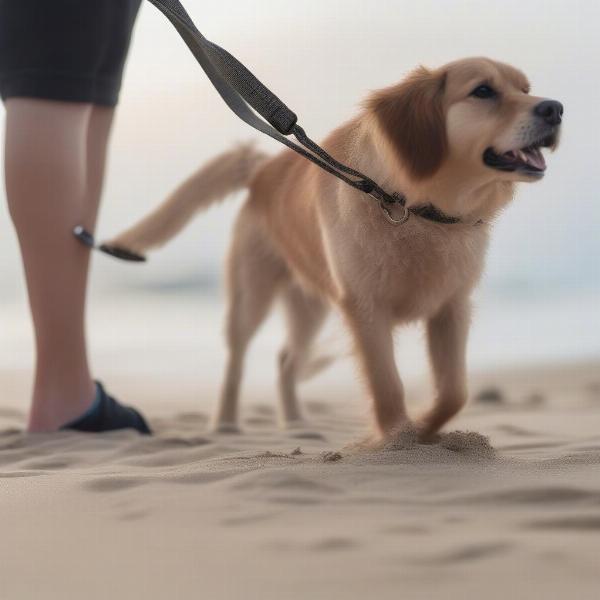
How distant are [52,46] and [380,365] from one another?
1.63 meters

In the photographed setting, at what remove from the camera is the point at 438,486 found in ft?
6.28

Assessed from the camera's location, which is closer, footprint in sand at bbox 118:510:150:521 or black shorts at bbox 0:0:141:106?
footprint in sand at bbox 118:510:150:521

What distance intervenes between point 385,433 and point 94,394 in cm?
124

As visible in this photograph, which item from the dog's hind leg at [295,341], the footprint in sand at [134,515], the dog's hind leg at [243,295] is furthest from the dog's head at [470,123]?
the dog's hind leg at [295,341]

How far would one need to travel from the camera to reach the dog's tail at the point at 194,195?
415 centimetres

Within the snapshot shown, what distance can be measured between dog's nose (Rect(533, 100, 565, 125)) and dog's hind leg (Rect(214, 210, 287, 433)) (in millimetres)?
1752

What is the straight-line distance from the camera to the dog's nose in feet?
7.93

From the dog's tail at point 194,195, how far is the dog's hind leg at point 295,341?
58 cm

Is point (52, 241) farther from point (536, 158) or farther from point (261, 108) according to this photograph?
point (536, 158)

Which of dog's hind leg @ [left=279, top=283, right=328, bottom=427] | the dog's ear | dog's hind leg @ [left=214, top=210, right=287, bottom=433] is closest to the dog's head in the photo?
the dog's ear

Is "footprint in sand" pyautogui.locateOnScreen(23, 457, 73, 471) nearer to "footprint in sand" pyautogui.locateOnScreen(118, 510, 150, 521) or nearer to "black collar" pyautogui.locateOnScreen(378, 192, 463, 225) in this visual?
"footprint in sand" pyautogui.locateOnScreen(118, 510, 150, 521)

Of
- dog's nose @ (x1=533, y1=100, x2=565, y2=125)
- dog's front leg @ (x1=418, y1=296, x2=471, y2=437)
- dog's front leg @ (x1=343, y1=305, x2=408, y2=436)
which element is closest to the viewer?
dog's nose @ (x1=533, y1=100, x2=565, y2=125)

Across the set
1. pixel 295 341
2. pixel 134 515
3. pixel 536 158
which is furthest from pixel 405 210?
pixel 295 341

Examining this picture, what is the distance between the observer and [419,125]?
263 centimetres
